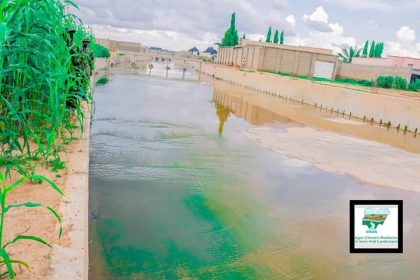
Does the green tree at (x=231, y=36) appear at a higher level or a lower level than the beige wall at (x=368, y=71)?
higher

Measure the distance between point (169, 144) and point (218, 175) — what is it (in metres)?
2.41

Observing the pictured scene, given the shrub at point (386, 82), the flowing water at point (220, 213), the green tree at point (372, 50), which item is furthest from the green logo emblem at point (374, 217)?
the green tree at point (372, 50)

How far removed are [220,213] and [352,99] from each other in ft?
50.2

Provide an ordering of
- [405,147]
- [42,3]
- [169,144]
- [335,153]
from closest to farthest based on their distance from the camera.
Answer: [42,3], [169,144], [335,153], [405,147]

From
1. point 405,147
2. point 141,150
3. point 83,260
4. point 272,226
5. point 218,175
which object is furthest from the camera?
point 405,147

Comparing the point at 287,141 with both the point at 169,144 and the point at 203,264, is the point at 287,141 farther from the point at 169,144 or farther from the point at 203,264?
the point at 203,264

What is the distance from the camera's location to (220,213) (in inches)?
215

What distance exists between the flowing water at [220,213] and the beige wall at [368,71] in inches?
1248

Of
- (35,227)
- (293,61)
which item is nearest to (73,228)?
(35,227)

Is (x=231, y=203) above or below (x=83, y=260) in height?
below

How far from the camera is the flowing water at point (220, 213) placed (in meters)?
4.16

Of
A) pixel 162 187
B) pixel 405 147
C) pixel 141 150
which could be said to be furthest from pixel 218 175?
pixel 405 147

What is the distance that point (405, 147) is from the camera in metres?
12.4

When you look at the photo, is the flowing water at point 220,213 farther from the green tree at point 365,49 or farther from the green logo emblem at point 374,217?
the green tree at point 365,49
